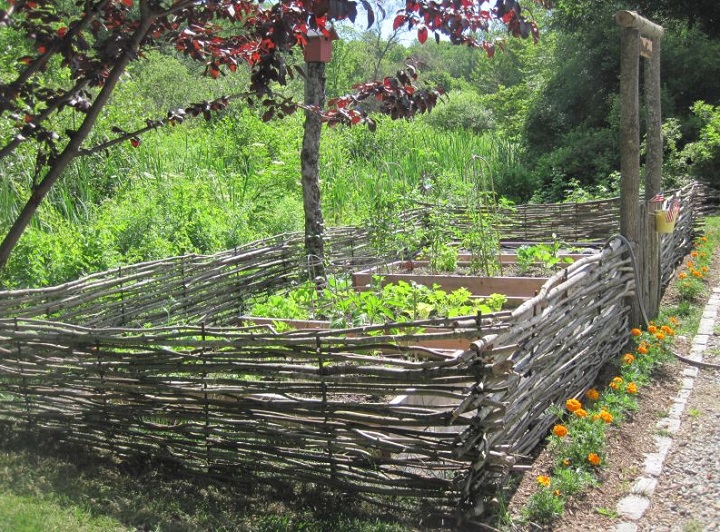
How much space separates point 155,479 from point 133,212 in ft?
13.9

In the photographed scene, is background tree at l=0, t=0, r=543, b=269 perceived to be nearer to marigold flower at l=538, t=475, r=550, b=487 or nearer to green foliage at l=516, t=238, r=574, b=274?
marigold flower at l=538, t=475, r=550, b=487

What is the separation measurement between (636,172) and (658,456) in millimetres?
2589

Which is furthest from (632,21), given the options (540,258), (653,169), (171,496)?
(171,496)

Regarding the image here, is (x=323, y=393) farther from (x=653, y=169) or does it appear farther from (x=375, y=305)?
(x=653, y=169)

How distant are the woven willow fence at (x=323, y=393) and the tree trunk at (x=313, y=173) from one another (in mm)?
2661

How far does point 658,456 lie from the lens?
13.5 feet

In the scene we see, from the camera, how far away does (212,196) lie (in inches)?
382

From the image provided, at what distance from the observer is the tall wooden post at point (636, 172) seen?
19.0 ft

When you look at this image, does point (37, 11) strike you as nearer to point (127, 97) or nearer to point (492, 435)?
point (492, 435)

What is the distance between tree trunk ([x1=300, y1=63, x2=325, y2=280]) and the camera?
6.63 m

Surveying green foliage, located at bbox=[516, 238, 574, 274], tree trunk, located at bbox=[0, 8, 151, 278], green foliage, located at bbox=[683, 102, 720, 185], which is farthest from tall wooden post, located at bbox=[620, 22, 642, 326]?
green foliage, located at bbox=[683, 102, 720, 185]

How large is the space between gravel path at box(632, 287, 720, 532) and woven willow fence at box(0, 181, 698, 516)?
2.13ft

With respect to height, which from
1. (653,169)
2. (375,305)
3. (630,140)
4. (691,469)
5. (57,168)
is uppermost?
(630,140)

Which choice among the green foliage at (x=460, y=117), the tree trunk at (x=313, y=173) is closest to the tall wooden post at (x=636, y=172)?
the tree trunk at (x=313, y=173)
